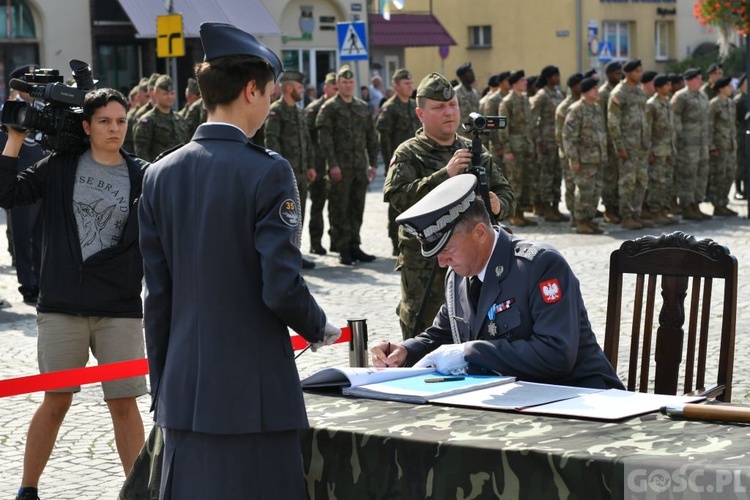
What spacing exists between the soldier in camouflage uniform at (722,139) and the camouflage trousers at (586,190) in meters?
3.04

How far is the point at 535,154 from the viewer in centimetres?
1956

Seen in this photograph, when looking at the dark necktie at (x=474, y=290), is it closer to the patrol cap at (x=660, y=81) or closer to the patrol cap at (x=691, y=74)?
the patrol cap at (x=660, y=81)

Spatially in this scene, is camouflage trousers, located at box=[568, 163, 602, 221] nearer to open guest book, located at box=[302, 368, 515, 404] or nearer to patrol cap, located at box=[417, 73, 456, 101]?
patrol cap, located at box=[417, 73, 456, 101]

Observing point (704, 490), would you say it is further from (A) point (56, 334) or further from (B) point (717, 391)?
(A) point (56, 334)

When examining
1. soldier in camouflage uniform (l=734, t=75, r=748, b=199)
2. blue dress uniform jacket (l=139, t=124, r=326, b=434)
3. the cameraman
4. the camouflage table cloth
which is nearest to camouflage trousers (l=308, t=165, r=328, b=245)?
soldier in camouflage uniform (l=734, t=75, r=748, b=199)

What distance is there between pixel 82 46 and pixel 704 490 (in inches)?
1257

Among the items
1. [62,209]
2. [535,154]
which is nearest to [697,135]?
[535,154]

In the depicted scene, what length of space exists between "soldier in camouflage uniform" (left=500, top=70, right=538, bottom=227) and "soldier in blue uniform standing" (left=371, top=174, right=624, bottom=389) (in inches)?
561

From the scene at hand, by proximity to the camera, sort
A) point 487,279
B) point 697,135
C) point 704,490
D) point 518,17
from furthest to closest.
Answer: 1. point 518,17
2. point 697,135
3. point 487,279
4. point 704,490

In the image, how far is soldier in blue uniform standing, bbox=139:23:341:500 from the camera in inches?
148

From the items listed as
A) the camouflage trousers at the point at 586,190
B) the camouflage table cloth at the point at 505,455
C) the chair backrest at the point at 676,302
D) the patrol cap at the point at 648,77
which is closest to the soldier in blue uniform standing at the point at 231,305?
the camouflage table cloth at the point at 505,455

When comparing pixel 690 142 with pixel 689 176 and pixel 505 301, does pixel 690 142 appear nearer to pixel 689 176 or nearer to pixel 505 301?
pixel 689 176

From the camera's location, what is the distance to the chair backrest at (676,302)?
202 inches

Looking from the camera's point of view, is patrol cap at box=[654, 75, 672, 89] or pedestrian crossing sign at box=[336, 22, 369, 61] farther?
pedestrian crossing sign at box=[336, 22, 369, 61]
